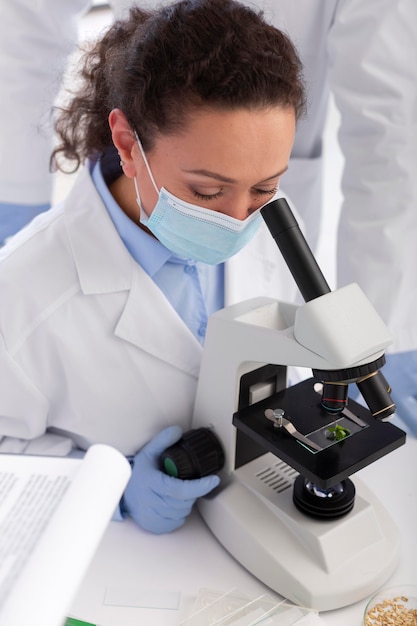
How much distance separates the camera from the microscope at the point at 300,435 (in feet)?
3.26

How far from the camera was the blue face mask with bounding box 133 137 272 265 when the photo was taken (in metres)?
1.19

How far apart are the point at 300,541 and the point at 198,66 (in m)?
0.79

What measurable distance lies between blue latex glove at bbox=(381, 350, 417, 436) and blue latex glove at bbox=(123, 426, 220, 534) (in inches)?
22.3

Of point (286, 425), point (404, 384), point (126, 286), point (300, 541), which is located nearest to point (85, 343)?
point (126, 286)

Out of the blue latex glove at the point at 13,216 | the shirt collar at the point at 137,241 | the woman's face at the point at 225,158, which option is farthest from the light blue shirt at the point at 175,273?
the blue latex glove at the point at 13,216

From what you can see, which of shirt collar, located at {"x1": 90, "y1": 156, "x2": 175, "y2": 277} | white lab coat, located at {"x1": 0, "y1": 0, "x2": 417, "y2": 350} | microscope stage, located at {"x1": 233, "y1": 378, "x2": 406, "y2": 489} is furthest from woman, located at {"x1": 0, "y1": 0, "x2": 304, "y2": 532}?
white lab coat, located at {"x1": 0, "y1": 0, "x2": 417, "y2": 350}

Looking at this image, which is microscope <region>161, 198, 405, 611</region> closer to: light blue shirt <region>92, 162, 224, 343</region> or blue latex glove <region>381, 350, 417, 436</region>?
light blue shirt <region>92, 162, 224, 343</region>

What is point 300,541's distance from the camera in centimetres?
112

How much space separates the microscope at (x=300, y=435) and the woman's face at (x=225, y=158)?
0.32 ft

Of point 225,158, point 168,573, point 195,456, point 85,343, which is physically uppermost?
point 225,158

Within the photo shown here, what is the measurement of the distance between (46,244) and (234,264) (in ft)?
1.56

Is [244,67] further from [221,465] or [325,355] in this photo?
[221,465]

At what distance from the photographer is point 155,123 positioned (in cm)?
115

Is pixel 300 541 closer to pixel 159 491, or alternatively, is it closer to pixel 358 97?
pixel 159 491
